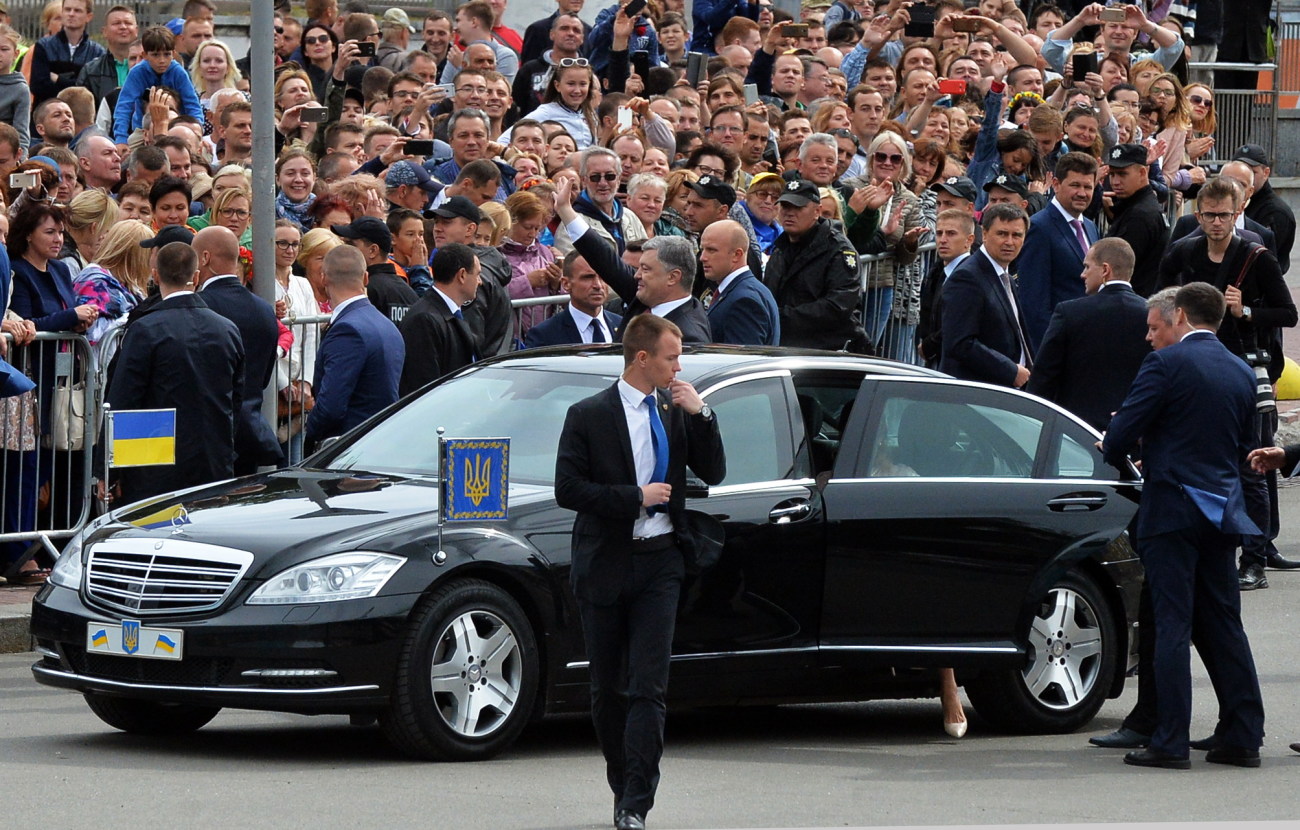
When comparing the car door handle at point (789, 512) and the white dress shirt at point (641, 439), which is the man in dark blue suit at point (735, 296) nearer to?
the car door handle at point (789, 512)

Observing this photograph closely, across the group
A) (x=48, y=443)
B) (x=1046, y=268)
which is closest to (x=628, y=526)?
(x=48, y=443)

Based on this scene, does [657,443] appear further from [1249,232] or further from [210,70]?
[210,70]

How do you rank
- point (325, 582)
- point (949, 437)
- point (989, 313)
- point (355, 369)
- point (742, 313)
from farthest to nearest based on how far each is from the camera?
point (989, 313) → point (742, 313) → point (355, 369) → point (949, 437) → point (325, 582)

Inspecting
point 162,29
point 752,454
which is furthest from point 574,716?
point 162,29

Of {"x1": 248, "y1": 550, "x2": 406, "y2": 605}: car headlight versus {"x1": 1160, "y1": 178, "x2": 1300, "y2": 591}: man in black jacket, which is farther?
{"x1": 1160, "y1": 178, "x2": 1300, "y2": 591}: man in black jacket

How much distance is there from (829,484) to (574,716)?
1690 mm

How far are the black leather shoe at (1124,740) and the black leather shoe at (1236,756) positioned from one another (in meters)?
0.41

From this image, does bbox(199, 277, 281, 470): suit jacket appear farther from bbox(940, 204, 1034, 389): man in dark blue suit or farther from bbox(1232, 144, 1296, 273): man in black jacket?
bbox(1232, 144, 1296, 273): man in black jacket

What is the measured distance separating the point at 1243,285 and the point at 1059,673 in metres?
4.46

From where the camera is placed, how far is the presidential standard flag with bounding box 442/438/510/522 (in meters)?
8.38

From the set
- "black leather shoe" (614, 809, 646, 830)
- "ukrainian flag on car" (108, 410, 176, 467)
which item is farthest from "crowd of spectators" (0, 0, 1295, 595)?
"black leather shoe" (614, 809, 646, 830)

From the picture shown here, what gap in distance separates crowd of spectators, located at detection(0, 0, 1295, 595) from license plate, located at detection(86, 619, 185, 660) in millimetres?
2617

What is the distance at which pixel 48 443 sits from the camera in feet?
39.7

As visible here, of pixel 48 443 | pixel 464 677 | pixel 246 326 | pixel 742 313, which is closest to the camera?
pixel 464 677
